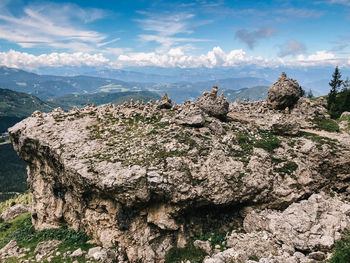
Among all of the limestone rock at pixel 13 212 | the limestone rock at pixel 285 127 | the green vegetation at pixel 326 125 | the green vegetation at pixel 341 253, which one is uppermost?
the limestone rock at pixel 285 127

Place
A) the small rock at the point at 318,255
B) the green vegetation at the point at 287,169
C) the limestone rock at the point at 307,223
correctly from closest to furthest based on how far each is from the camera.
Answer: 1. the small rock at the point at 318,255
2. the limestone rock at the point at 307,223
3. the green vegetation at the point at 287,169

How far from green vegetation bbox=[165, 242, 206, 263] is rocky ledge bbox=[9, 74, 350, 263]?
601 mm

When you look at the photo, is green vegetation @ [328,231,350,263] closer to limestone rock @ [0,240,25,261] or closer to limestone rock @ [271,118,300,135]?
limestone rock @ [271,118,300,135]

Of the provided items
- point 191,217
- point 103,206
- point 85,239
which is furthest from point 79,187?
point 191,217

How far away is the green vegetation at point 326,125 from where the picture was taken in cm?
3161

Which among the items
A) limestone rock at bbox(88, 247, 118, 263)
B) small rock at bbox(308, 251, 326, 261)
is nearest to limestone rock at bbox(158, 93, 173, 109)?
limestone rock at bbox(88, 247, 118, 263)

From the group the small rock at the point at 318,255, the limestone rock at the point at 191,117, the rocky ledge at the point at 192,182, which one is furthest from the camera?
the limestone rock at the point at 191,117

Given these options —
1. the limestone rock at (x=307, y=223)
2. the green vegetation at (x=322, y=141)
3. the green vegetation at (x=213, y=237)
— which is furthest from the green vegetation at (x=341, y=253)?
the green vegetation at (x=322, y=141)

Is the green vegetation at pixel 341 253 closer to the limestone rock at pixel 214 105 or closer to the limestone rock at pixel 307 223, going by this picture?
the limestone rock at pixel 307 223

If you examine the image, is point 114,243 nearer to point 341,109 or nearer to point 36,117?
point 36,117

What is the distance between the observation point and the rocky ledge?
18.7 m

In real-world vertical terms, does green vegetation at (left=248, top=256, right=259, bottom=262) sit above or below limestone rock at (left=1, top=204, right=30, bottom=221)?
above

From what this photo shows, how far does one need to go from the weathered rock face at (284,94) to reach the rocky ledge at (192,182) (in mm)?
10951

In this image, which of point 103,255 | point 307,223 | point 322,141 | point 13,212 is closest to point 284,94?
point 322,141
